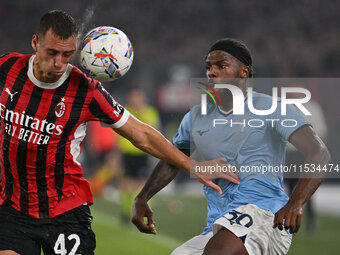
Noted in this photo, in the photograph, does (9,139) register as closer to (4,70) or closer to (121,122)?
(4,70)

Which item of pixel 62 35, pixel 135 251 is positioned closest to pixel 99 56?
pixel 62 35

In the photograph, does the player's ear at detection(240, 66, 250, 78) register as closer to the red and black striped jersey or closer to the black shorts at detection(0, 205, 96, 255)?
the red and black striped jersey

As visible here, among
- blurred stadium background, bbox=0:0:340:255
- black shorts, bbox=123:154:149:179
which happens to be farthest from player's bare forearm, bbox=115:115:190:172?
blurred stadium background, bbox=0:0:340:255

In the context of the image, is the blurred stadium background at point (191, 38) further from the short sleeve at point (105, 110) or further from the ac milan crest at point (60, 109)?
the ac milan crest at point (60, 109)

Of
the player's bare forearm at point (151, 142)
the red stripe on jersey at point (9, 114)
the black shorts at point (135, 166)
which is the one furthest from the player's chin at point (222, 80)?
the black shorts at point (135, 166)

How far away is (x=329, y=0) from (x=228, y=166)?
840 inches

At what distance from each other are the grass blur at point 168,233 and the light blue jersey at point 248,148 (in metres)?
3.59

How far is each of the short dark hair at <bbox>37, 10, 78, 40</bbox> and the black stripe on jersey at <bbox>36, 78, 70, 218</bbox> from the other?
1.21 ft

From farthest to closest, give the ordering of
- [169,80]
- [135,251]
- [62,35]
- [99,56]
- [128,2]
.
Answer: [128,2], [169,80], [135,251], [99,56], [62,35]

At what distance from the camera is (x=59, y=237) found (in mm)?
3959

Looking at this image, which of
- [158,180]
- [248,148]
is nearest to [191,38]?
[158,180]

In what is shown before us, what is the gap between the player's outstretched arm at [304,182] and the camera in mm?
3459

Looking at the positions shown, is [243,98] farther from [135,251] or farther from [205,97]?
[135,251]

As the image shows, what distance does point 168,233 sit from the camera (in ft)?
29.8
